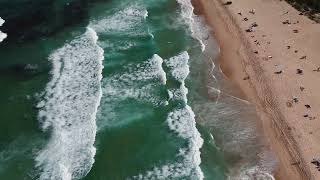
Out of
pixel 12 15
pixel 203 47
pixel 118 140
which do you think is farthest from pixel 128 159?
pixel 12 15

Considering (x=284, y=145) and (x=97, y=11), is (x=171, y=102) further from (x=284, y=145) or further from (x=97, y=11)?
(x=97, y=11)

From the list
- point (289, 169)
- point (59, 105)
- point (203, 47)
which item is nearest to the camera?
point (289, 169)

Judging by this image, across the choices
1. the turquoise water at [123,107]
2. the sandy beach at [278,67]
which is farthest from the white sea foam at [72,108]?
the sandy beach at [278,67]

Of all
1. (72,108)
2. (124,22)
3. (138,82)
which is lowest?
(72,108)

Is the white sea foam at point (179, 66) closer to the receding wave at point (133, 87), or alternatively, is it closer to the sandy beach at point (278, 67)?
the receding wave at point (133, 87)

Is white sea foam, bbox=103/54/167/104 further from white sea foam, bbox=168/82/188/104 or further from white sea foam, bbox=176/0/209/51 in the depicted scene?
white sea foam, bbox=176/0/209/51

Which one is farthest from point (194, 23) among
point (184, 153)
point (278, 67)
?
point (184, 153)

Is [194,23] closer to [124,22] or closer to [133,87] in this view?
[124,22]
